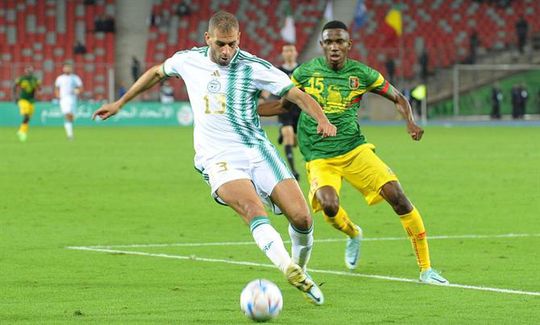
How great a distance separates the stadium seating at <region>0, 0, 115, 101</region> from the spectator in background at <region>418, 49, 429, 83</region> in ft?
40.9

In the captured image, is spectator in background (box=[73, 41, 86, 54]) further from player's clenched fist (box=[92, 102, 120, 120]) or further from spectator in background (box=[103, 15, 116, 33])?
player's clenched fist (box=[92, 102, 120, 120])

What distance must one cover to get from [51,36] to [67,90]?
1669cm

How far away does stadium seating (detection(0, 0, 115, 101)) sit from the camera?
52.1 meters

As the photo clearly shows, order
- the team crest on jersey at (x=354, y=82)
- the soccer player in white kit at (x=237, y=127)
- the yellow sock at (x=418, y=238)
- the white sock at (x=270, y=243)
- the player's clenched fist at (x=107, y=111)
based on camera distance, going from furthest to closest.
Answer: the team crest on jersey at (x=354, y=82) → the yellow sock at (x=418, y=238) → the player's clenched fist at (x=107, y=111) → the soccer player in white kit at (x=237, y=127) → the white sock at (x=270, y=243)

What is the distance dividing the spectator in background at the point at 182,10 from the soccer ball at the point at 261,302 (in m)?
47.9

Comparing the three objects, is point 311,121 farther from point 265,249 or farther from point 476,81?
point 476,81

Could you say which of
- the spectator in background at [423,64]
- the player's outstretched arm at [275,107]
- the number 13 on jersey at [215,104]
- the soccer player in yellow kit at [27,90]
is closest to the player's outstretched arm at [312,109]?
the number 13 on jersey at [215,104]

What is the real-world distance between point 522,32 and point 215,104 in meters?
46.8

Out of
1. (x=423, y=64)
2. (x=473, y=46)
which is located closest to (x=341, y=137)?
(x=423, y=64)

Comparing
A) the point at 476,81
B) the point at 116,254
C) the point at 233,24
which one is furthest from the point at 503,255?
the point at 476,81

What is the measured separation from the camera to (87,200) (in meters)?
18.4

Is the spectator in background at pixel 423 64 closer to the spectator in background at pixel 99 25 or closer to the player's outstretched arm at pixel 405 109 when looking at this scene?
the spectator in background at pixel 99 25

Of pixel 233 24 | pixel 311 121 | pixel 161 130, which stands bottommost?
pixel 161 130

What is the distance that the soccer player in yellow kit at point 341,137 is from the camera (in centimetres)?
1096
